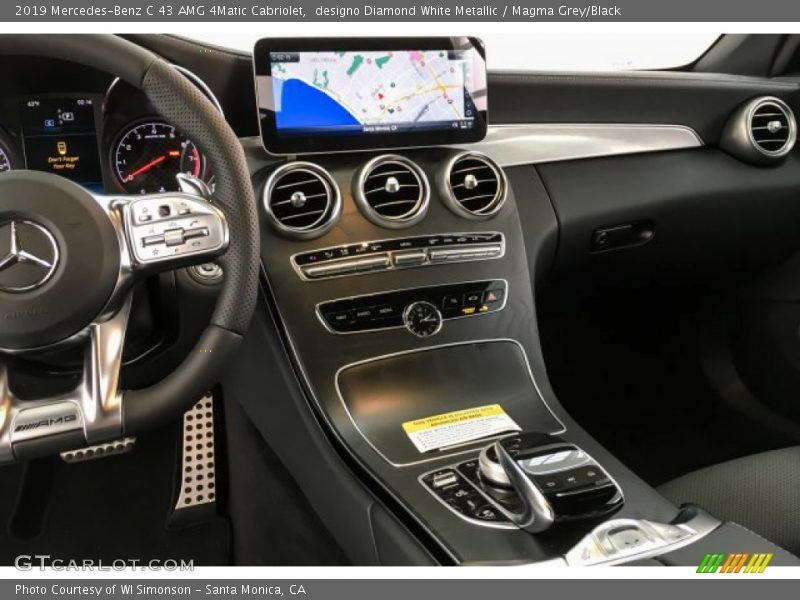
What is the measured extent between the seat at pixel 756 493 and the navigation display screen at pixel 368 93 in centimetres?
69

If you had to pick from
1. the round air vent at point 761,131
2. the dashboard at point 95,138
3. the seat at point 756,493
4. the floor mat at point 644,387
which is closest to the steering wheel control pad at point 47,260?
the dashboard at point 95,138

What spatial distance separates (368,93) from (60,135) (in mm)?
491

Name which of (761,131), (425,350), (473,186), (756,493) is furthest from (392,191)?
(761,131)

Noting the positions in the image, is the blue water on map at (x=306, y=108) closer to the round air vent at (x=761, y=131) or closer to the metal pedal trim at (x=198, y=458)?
the metal pedal trim at (x=198, y=458)

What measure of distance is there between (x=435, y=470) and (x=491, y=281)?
1.28 feet

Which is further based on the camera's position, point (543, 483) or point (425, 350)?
point (425, 350)

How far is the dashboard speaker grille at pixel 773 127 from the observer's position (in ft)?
5.67

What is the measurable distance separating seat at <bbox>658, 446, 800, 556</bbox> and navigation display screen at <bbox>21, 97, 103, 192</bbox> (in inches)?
40.5

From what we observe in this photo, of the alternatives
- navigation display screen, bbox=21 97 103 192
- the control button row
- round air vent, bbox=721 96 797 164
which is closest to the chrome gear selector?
the control button row

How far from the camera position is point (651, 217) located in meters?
1.66

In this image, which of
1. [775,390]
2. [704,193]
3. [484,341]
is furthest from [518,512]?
[775,390]

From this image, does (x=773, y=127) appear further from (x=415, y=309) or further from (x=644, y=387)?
(x=415, y=309)

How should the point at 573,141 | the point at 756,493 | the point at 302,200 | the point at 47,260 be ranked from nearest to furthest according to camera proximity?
the point at 47,260 < the point at 756,493 < the point at 302,200 < the point at 573,141

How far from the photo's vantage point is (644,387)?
2.01 metres
